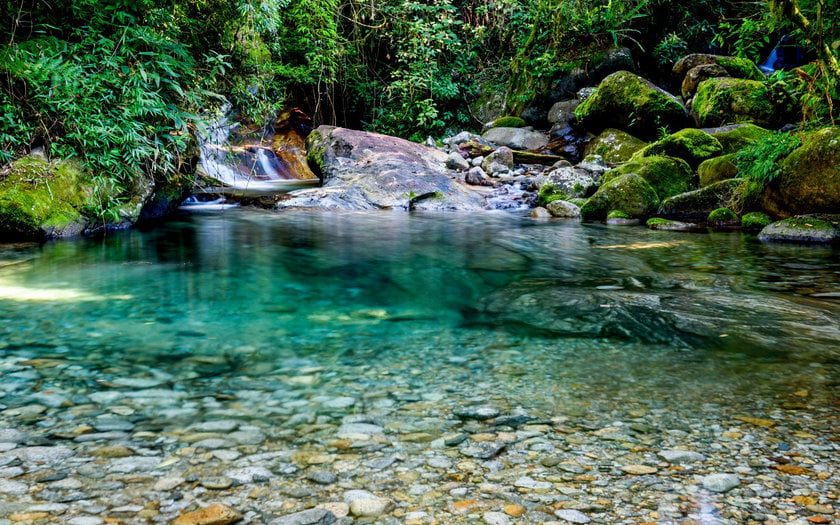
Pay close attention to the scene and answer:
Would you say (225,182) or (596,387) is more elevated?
(225,182)

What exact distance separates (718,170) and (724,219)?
1.15 metres

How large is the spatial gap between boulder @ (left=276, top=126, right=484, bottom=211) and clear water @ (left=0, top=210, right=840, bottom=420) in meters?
4.36

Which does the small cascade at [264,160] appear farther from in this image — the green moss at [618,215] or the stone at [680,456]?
the stone at [680,456]

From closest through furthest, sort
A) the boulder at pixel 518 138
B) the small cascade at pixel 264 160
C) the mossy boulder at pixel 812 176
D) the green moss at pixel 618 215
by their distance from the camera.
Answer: the mossy boulder at pixel 812 176, the green moss at pixel 618 215, the small cascade at pixel 264 160, the boulder at pixel 518 138

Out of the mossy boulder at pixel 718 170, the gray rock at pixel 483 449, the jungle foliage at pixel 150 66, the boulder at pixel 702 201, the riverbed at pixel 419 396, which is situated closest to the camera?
the riverbed at pixel 419 396

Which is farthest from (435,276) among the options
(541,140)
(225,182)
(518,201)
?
(541,140)

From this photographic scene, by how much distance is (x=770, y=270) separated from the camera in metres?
5.51

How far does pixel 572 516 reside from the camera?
1.59m

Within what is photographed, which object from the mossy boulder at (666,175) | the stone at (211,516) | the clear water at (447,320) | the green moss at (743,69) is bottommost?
the stone at (211,516)

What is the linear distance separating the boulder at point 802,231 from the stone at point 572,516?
706 centimetres

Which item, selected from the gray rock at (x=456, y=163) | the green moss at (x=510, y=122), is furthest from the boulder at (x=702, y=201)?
the green moss at (x=510, y=122)

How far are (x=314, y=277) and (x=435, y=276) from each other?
1.11 metres

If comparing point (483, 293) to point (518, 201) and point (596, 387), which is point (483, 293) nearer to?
point (596, 387)

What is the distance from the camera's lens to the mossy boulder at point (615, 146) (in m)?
13.6
